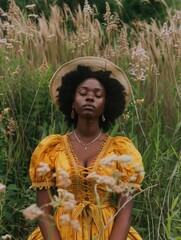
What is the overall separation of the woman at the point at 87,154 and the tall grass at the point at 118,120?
39cm

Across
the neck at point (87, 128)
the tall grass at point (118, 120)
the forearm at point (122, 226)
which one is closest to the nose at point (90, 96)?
the neck at point (87, 128)

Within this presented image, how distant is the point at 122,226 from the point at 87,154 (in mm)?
425

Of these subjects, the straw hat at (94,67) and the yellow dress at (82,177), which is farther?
the straw hat at (94,67)

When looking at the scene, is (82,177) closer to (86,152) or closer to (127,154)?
Answer: (86,152)

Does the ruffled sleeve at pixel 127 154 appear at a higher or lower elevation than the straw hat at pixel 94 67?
lower

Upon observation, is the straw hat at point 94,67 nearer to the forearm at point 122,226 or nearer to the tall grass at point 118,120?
the tall grass at point 118,120

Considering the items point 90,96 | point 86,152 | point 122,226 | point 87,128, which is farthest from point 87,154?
point 122,226

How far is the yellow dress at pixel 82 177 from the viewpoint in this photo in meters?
3.79

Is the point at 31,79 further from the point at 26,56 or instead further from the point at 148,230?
the point at 148,230

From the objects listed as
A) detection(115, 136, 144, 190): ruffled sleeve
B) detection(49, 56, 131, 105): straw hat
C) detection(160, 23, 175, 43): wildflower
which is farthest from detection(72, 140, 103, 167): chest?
detection(160, 23, 175, 43): wildflower

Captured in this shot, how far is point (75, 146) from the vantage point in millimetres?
3918

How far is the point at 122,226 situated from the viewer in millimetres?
3760

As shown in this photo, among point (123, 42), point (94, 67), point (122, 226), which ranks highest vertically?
point (123, 42)

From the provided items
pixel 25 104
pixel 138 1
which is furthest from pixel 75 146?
pixel 138 1
